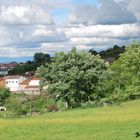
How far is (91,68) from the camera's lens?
270ft

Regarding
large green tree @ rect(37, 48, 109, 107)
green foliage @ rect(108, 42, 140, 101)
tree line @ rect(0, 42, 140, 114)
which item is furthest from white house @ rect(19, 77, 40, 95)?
green foliage @ rect(108, 42, 140, 101)

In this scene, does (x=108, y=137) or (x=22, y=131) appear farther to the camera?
(x=22, y=131)

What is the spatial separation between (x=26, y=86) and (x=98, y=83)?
11361 cm

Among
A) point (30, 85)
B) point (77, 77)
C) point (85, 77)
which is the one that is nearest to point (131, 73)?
point (85, 77)

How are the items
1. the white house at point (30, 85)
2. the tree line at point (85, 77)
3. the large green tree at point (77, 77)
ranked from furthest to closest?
the white house at point (30, 85) < the large green tree at point (77, 77) < the tree line at point (85, 77)

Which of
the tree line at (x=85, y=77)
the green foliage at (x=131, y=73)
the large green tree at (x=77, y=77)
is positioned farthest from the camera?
the large green tree at (x=77, y=77)

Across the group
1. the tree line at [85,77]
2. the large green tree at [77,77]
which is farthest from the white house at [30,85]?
the large green tree at [77,77]

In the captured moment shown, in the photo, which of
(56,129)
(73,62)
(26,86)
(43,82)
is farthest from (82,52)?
(26,86)

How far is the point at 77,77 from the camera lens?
7944 cm

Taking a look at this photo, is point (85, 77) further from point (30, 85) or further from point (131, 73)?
point (30, 85)

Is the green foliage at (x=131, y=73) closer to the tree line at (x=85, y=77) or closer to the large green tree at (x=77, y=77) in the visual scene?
the tree line at (x=85, y=77)

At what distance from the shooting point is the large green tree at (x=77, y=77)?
8012 centimetres

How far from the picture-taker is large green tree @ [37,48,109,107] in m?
80.1

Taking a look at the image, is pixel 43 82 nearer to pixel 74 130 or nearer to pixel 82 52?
pixel 82 52
